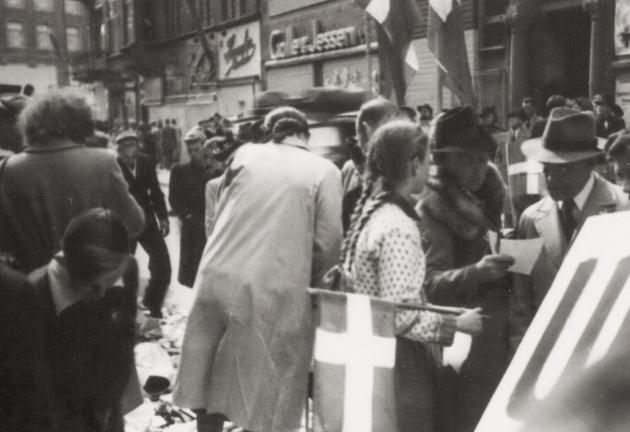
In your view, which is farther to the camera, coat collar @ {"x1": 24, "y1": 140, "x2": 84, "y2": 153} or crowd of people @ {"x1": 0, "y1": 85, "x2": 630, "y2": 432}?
coat collar @ {"x1": 24, "y1": 140, "x2": 84, "y2": 153}

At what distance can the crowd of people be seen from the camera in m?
2.29

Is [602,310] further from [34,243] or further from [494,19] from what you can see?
[494,19]

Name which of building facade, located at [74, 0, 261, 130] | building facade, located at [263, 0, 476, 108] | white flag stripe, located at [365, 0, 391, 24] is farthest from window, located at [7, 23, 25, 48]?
white flag stripe, located at [365, 0, 391, 24]

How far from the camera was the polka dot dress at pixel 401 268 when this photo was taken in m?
2.60

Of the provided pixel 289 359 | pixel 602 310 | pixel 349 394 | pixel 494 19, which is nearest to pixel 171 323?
pixel 289 359

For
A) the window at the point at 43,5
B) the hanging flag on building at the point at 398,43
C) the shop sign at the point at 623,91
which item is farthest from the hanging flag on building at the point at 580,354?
the window at the point at 43,5

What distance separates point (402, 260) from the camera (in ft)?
8.55

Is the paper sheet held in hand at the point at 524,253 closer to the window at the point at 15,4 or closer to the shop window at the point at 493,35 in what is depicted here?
the shop window at the point at 493,35

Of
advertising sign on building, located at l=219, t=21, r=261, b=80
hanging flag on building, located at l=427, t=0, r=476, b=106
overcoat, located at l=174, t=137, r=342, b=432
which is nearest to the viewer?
overcoat, located at l=174, t=137, r=342, b=432

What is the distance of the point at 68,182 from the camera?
3164 mm

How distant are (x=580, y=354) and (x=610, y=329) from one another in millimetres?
50

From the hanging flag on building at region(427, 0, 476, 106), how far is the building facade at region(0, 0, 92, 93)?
44.4 m

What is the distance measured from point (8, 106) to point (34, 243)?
1241 mm

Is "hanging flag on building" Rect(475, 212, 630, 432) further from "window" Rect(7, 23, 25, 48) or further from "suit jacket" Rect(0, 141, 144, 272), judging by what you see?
"window" Rect(7, 23, 25, 48)
